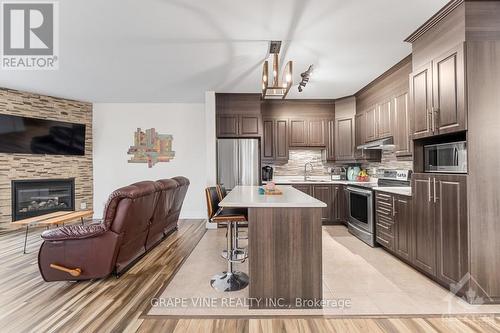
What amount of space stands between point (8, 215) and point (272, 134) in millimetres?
5429

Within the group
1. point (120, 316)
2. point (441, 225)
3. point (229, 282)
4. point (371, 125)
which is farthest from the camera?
point (371, 125)

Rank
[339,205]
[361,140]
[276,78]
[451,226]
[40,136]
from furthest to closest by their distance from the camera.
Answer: [40,136], [339,205], [361,140], [276,78], [451,226]

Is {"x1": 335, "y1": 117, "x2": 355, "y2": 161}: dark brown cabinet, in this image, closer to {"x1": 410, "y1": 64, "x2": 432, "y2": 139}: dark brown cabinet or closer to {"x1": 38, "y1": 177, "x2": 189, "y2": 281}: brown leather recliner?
Answer: {"x1": 410, "y1": 64, "x2": 432, "y2": 139}: dark brown cabinet

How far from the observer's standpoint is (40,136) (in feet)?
17.0

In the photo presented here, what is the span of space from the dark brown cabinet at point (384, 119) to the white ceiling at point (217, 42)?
0.55 meters

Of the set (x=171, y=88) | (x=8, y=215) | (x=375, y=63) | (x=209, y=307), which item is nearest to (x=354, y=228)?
(x=375, y=63)

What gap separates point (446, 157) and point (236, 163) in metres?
3.43

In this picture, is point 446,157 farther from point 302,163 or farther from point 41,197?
point 41,197

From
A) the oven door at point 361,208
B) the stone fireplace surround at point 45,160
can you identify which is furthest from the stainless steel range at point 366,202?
the stone fireplace surround at point 45,160

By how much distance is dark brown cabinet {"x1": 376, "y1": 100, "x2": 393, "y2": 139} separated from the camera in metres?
3.93

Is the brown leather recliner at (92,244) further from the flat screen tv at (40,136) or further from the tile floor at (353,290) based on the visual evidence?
the flat screen tv at (40,136)

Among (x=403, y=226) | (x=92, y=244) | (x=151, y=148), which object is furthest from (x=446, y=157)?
(x=151, y=148)

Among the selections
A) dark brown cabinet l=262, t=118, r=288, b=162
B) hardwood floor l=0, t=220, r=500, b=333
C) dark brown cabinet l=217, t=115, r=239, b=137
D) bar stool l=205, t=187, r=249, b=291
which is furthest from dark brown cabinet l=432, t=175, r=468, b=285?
dark brown cabinet l=217, t=115, r=239, b=137

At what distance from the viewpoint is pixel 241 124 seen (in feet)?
17.2
